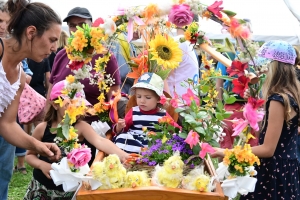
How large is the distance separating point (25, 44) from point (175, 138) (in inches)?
42.1

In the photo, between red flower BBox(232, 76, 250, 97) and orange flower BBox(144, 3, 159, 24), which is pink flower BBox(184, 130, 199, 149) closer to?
red flower BBox(232, 76, 250, 97)

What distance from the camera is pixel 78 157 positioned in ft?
7.98

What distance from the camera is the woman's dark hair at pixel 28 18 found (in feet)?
9.26

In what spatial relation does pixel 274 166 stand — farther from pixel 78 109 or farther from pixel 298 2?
pixel 298 2

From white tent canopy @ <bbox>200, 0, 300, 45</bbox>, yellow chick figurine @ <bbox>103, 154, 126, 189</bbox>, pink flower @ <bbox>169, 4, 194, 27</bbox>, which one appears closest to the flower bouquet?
yellow chick figurine @ <bbox>103, 154, 126, 189</bbox>

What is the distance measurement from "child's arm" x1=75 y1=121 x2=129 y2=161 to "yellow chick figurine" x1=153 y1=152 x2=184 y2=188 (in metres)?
0.63

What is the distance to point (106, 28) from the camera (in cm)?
291

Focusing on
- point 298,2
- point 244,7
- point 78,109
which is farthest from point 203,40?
point 244,7

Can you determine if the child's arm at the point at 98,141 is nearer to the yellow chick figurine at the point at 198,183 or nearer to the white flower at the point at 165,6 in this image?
the yellow chick figurine at the point at 198,183

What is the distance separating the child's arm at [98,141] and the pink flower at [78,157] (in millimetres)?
570

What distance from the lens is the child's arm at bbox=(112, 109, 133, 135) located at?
3.64 m

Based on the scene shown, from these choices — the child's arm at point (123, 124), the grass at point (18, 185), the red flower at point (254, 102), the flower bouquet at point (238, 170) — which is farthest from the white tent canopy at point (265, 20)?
the flower bouquet at point (238, 170)

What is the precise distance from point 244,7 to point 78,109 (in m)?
7.83

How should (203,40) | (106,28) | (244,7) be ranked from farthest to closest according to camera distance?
1. (244,7)
2. (203,40)
3. (106,28)
